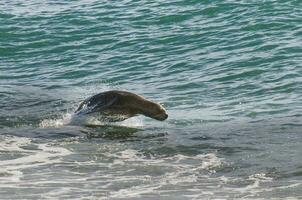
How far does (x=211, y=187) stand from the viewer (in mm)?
8914

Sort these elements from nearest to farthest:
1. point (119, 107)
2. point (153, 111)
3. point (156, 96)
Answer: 1. point (119, 107)
2. point (153, 111)
3. point (156, 96)

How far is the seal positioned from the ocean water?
0.74 ft

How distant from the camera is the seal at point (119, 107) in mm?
13047

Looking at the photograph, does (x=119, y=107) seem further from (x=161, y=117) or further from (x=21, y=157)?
(x=21, y=157)

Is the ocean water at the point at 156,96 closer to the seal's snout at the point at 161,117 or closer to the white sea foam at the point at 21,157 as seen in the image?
the white sea foam at the point at 21,157

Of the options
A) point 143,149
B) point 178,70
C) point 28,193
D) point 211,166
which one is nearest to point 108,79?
point 178,70

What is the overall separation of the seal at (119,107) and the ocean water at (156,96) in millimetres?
225

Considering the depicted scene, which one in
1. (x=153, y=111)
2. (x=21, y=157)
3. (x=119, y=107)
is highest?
(x=21, y=157)

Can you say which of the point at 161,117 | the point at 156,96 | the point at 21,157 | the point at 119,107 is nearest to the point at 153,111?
the point at 161,117

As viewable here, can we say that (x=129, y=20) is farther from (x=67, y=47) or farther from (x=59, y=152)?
(x=59, y=152)

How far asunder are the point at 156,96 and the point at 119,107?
4.13 metres

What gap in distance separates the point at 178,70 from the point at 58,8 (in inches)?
476

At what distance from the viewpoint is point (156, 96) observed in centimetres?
1716

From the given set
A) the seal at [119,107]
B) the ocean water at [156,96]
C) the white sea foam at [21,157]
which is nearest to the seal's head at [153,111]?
the seal at [119,107]
